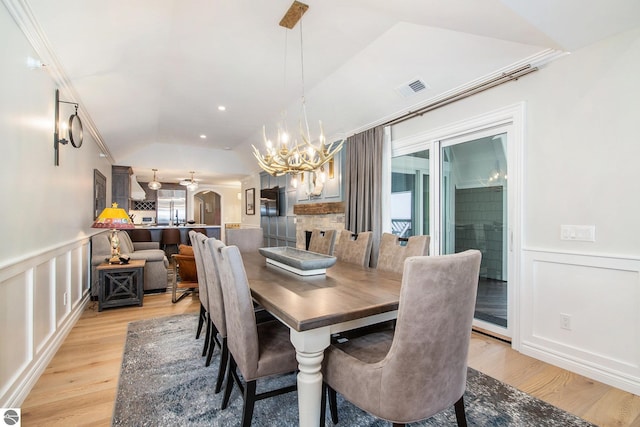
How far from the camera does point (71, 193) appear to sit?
328 centimetres

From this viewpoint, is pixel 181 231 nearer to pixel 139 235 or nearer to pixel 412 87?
pixel 139 235

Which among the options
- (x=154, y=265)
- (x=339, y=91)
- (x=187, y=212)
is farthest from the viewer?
(x=187, y=212)

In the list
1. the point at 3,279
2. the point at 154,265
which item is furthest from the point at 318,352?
the point at 154,265

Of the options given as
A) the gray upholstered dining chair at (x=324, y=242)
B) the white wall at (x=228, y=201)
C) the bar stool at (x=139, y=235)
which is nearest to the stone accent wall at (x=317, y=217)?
the gray upholstered dining chair at (x=324, y=242)

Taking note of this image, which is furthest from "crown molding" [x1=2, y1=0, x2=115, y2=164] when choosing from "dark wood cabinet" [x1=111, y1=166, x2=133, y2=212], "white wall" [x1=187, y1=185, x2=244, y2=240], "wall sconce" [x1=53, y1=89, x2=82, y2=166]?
"white wall" [x1=187, y1=185, x2=244, y2=240]

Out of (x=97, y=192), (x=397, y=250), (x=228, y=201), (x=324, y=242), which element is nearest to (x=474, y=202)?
(x=397, y=250)

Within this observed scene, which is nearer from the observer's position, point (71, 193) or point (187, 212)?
point (71, 193)

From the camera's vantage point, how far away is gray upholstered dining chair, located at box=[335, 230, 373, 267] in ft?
9.72

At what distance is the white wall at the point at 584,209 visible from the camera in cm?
211

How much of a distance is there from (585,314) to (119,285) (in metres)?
4.86

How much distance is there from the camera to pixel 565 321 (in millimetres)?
2438

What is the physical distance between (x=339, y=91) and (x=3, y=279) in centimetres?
362

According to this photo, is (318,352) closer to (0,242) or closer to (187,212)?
(0,242)

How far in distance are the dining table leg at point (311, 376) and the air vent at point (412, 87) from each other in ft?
9.39
